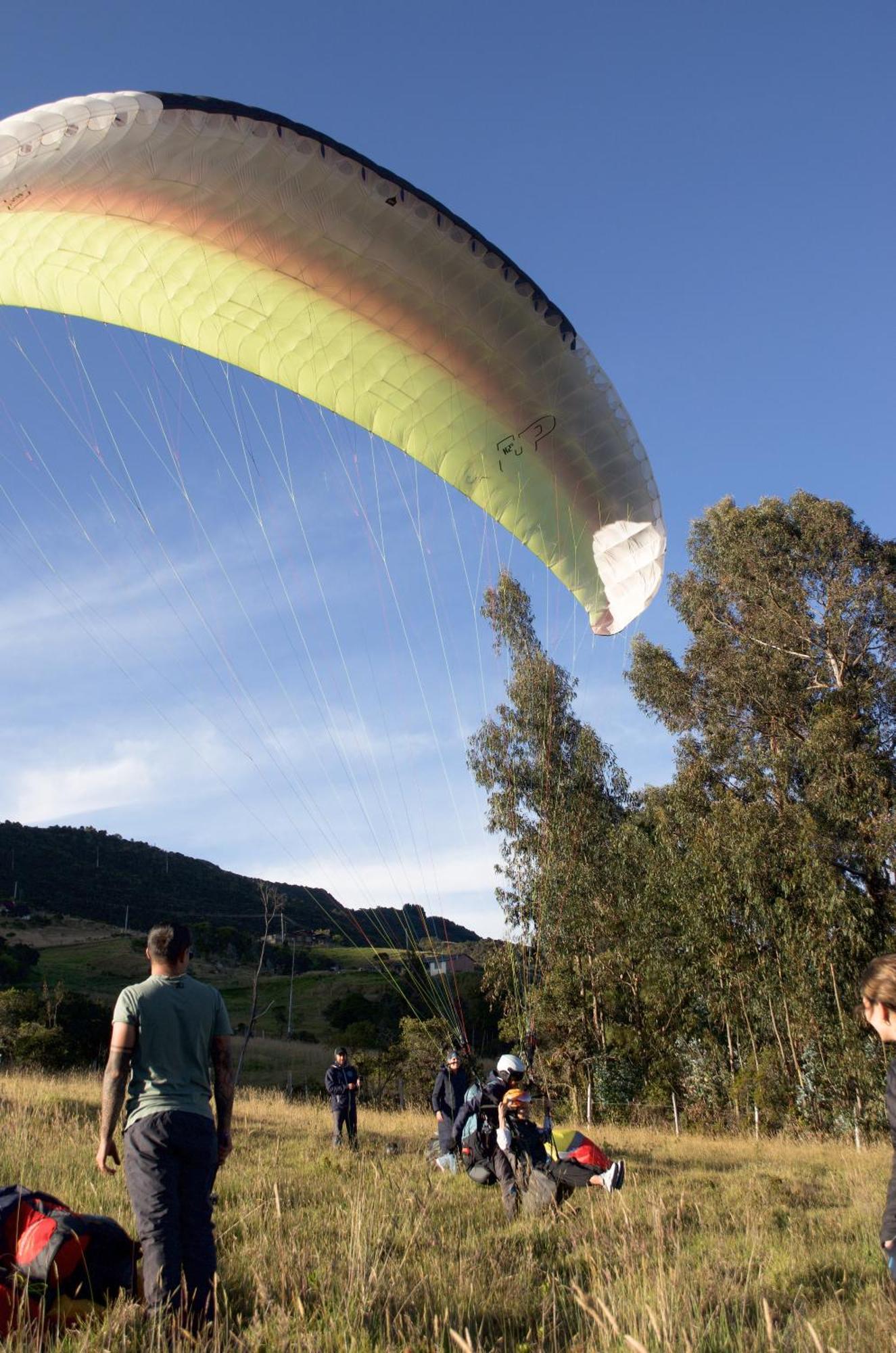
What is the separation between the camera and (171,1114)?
305 centimetres

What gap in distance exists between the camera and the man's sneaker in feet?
17.6

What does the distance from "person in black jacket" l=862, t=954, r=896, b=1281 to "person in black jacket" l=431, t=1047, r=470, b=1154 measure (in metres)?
5.40

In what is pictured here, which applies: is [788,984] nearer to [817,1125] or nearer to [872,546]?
[817,1125]

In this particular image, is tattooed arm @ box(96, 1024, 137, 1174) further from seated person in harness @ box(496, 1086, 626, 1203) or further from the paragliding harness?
seated person in harness @ box(496, 1086, 626, 1203)

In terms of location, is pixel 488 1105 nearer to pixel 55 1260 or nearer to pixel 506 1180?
pixel 506 1180

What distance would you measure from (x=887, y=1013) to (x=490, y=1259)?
2.40 meters

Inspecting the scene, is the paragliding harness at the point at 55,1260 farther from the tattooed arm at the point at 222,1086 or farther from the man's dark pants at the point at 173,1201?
the tattooed arm at the point at 222,1086

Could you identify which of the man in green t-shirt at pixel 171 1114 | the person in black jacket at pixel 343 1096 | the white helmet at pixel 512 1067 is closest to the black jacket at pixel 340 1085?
the person in black jacket at pixel 343 1096

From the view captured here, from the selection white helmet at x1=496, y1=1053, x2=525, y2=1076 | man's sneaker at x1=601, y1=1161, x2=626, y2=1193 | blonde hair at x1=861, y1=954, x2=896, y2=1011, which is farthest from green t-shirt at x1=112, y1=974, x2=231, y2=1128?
white helmet at x1=496, y1=1053, x2=525, y2=1076

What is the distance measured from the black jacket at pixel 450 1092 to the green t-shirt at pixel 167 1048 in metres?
5.13

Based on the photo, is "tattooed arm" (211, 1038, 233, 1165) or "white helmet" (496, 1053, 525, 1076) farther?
"white helmet" (496, 1053, 525, 1076)

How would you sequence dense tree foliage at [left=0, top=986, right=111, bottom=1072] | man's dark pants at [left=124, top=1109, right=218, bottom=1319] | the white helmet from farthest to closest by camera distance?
dense tree foliage at [left=0, top=986, right=111, bottom=1072], the white helmet, man's dark pants at [left=124, top=1109, right=218, bottom=1319]

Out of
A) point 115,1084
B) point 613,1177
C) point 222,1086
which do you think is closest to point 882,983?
point 222,1086

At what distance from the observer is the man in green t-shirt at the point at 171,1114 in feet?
9.43
